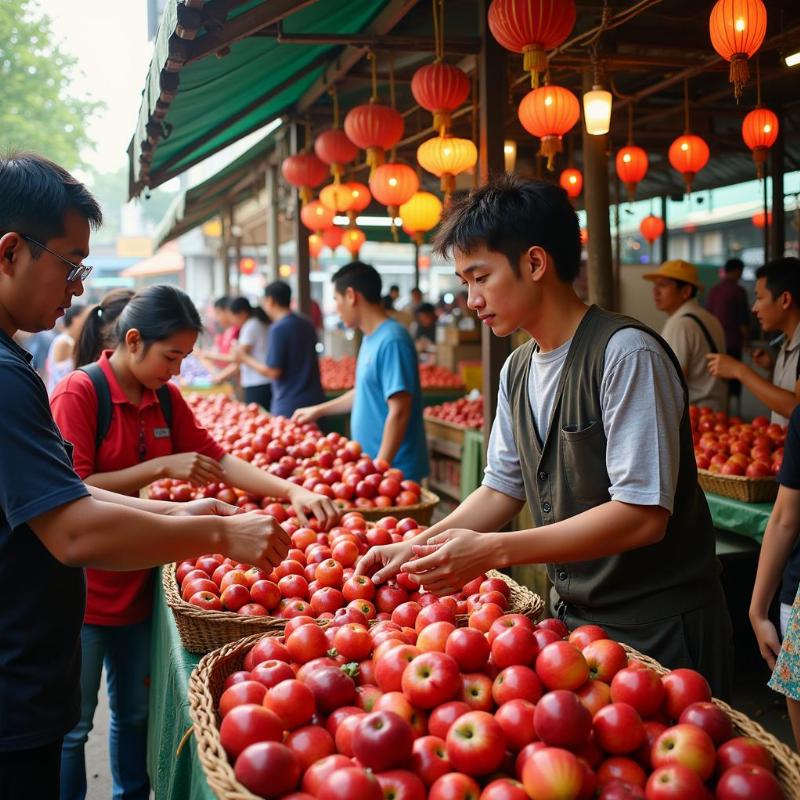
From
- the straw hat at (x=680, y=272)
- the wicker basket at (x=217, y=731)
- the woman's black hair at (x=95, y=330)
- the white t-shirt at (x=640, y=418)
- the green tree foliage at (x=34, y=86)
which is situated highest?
the green tree foliage at (x=34, y=86)

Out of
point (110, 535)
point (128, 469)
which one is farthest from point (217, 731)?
point (128, 469)

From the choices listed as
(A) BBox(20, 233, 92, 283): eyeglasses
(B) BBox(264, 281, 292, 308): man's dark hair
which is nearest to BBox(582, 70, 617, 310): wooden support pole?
(B) BBox(264, 281, 292, 308): man's dark hair

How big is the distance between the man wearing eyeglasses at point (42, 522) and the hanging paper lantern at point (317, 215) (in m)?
7.11

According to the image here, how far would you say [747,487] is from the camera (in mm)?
4414

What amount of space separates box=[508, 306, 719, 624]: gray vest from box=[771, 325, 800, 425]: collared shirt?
2873 mm

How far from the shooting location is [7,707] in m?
1.92

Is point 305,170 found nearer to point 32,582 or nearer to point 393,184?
point 393,184

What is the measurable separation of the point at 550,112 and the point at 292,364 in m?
3.48

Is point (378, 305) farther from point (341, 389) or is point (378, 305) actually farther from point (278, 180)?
point (278, 180)

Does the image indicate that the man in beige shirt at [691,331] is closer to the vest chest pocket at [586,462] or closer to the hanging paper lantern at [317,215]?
the hanging paper lantern at [317,215]

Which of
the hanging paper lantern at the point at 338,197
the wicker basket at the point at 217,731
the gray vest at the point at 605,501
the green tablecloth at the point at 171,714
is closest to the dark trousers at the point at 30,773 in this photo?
the green tablecloth at the point at 171,714

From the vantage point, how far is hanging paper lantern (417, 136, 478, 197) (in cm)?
585

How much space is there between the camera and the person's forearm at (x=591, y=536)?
2033 millimetres

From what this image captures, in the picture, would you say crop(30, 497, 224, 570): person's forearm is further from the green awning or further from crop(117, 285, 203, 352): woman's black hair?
the green awning
